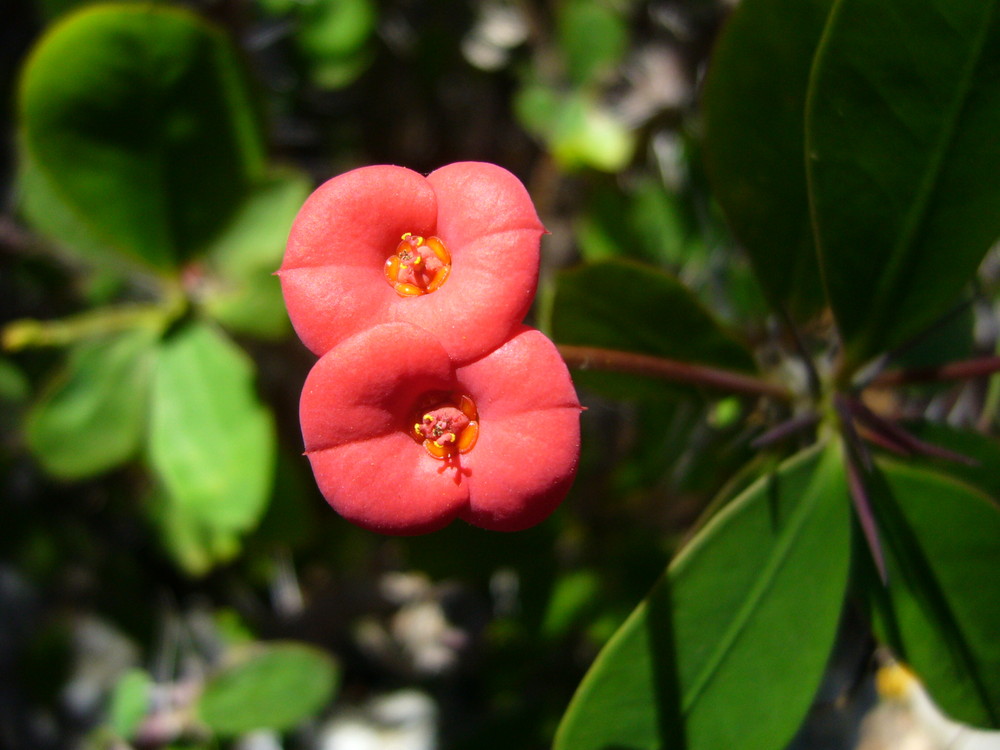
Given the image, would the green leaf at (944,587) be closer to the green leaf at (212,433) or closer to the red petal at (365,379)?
the red petal at (365,379)

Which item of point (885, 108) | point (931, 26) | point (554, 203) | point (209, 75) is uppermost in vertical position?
point (931, 26)

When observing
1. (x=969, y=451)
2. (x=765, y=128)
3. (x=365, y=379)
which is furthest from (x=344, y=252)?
(x=969, y=451)

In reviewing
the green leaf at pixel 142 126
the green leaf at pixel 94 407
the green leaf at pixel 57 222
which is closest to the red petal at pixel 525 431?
the green leaf at pixel 142 126

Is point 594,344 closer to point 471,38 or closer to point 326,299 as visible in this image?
point 326,299

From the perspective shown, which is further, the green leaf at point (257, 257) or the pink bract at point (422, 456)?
the green leaf at point (257, 257)

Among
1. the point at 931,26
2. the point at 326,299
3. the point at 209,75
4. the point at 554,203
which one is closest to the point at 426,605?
the point at 554,203

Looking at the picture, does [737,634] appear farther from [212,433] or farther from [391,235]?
[212,433]

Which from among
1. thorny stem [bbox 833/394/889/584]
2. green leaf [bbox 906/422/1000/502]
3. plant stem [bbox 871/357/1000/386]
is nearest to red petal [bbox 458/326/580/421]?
thorny stem [bbox 833/394/889/584]
